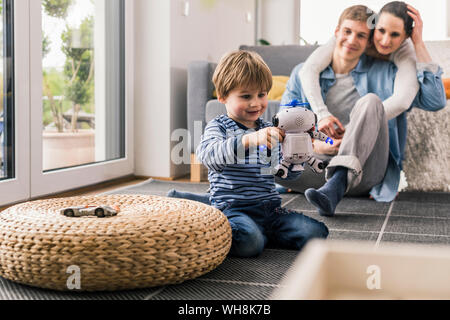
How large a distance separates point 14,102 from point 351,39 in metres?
1.21

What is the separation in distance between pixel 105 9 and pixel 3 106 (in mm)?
884

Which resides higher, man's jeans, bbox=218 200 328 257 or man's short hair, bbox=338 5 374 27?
man's short hair, bbox=338 5 374 27

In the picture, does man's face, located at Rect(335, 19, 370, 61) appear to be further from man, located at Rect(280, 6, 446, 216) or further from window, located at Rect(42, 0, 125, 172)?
window, located at Rect(42, 0, 125, 172)

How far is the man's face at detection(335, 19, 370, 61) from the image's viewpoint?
1990 mm

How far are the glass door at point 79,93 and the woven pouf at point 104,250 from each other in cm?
107

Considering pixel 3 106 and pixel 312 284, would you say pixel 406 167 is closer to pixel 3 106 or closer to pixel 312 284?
pixel 3 106

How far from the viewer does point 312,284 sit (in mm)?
330

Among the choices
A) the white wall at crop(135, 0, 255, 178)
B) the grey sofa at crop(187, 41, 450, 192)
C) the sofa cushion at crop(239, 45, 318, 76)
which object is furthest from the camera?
the sofa cushion at crop(239, 45, 318, 76)

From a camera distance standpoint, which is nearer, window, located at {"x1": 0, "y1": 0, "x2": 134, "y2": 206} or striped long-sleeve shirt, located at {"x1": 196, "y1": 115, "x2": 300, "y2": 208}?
striped long-sleeve shirt, located at {"x1": 196, "y1": 115, "x2": 300, "y2": 208}

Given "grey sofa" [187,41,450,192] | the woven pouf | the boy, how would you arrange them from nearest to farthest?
1. the woven pouf
2. the boy
3. "grey sofa" [187,41,450,192]

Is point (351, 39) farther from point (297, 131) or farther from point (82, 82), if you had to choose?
point (82, 82)

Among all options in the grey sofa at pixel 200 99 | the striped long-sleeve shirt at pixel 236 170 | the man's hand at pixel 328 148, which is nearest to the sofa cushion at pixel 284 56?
the grey sofa at pixel 200 99

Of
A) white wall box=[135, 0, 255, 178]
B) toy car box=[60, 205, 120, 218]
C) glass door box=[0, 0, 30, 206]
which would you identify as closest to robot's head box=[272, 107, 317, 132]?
toy car box=[60, 205, 120, 218]

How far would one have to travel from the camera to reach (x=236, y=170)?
1.34m
